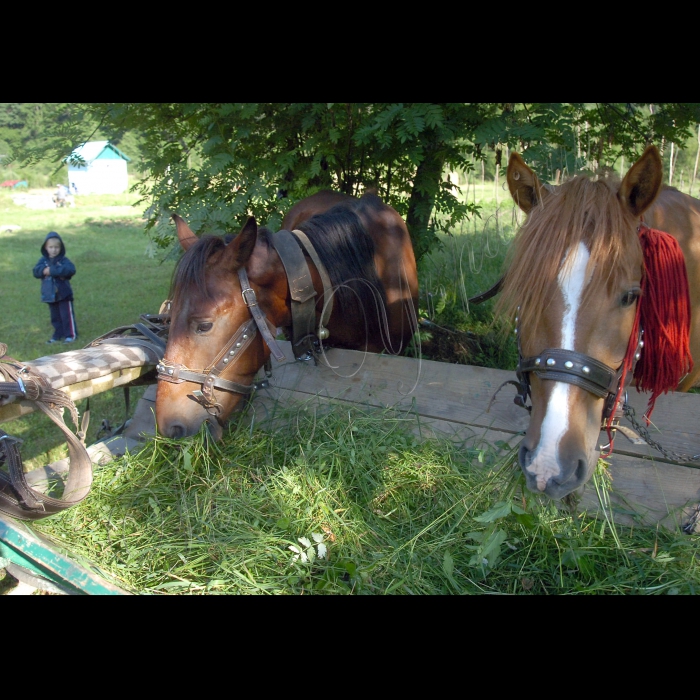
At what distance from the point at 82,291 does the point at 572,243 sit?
10.2 m

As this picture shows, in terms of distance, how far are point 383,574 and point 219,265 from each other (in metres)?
1.62

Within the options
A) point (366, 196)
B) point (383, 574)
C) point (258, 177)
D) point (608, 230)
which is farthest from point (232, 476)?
point (258, 177)

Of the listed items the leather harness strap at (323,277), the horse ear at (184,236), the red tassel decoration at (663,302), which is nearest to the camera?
the red tassel decoration at (663,302)

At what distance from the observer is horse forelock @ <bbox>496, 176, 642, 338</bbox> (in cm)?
175

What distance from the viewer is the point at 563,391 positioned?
1.71 m

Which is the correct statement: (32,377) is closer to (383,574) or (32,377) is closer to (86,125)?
(383,574)

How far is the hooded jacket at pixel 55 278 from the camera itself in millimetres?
7492

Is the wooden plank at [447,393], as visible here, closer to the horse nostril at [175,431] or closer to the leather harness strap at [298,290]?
the leather harness strap at [298,290]

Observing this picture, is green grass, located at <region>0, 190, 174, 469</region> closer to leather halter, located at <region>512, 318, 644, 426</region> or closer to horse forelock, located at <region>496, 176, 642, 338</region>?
horse forelock, located at <region>496, 176, 642, 338</region>

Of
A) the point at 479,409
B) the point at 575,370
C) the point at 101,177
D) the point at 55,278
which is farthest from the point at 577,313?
the point at 101,177

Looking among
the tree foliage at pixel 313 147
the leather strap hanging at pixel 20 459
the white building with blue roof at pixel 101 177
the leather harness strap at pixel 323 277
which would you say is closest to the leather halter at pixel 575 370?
the leather harness strap at pixel 323 277

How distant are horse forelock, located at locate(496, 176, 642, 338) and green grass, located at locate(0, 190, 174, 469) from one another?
3678 mm

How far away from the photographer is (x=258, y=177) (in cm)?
430

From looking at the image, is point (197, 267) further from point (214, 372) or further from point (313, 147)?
point (313, 147)
